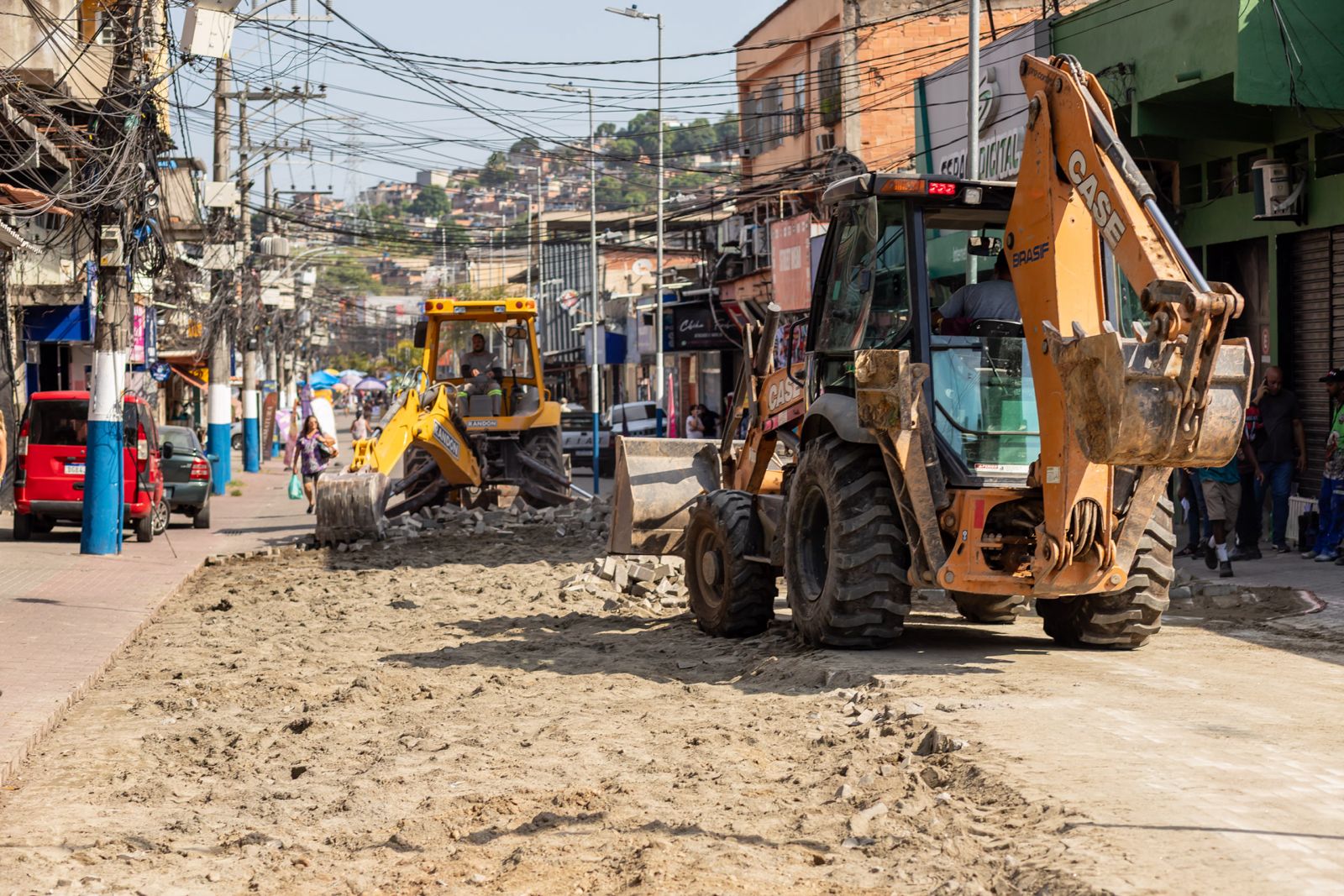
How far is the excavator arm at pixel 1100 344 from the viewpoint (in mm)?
8148

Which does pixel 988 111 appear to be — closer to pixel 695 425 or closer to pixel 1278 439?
pixel 1278 439

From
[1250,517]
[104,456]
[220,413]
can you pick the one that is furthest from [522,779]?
[220,413]

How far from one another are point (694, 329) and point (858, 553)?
125ft

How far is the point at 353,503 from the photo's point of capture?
19547 millimetres

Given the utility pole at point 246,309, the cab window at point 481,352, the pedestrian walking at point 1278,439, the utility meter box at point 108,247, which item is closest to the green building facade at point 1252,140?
the pedestrian walking at point 1278,439

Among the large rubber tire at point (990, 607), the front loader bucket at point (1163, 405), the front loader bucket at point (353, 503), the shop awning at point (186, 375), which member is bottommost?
the large rubber tire at point (990, 607)

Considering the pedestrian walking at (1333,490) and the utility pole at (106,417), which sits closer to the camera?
the pedestrian walking at (1333,490)

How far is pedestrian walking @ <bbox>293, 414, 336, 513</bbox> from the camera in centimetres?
2762

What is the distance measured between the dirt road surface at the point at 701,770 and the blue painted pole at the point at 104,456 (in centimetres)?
778

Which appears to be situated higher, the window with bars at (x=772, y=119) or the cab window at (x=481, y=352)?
the window with bars at (x=772, y=119)

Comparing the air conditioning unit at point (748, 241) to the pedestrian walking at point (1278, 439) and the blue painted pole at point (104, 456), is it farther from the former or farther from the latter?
the pedestrian walking at point (1278, 439)

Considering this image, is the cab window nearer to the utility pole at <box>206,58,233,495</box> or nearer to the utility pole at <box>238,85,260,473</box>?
the utility pole at <box>206,58,233,495</box>

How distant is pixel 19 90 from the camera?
719 inches

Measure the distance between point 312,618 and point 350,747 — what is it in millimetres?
6030
